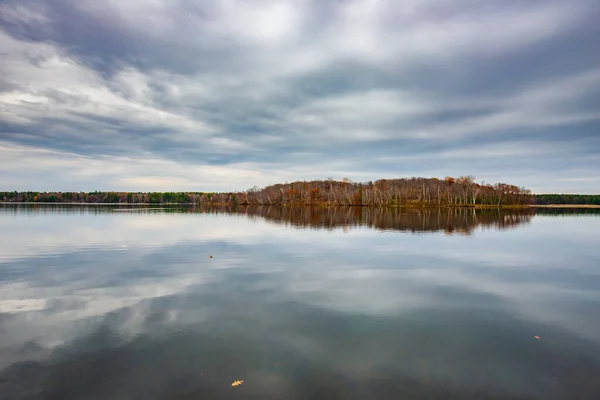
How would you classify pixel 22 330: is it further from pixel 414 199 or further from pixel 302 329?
pixel 414 199

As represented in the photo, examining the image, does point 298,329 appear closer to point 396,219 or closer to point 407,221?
point 407,221

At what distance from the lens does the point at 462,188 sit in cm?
16425

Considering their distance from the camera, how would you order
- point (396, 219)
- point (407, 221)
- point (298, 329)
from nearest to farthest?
1. point (298, 329)
2. point (407, 221)
3. point (396, 219)

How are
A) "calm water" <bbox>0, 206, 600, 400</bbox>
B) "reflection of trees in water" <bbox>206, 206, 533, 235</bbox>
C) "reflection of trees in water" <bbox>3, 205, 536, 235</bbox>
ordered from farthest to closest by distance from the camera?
"reflection of trees in water" <bbox>3, 205, 536, 235</bbox>
"reflection of trees in water" <bbox>206, 206, 533, 235</bbox>
"calm water" <bbox>0, 206, 600, 400</bbox>

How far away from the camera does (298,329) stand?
31.7 ft

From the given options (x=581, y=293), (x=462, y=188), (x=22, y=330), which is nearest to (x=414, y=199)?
(x=462, y=188)

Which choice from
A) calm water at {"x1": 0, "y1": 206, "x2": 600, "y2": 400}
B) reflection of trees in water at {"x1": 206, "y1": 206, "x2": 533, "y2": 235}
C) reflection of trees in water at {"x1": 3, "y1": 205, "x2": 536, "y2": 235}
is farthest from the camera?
reflection of trees in water at {"x1": 3, "y1": 205, "x2": 536, "y2": 235}

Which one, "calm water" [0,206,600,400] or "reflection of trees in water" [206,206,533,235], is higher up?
"reflection of trees in water" [206,206,533,235]

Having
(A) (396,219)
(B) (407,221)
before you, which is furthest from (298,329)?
(A) (396,219)

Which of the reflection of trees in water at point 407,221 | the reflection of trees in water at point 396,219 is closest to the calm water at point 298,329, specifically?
the reflection of trees in water at point 407,221

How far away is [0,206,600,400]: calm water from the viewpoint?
684 cm

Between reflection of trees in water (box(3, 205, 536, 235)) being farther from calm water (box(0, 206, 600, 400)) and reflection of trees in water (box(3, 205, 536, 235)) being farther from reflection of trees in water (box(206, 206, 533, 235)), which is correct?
calm water (box(0, 206, 600, 400))

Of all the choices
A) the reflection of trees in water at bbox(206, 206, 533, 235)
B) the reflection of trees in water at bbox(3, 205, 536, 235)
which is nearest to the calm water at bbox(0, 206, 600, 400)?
the reflection of trees in water at bbox(206, 206, 533, 235)

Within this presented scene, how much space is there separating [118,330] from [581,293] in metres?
16.1
